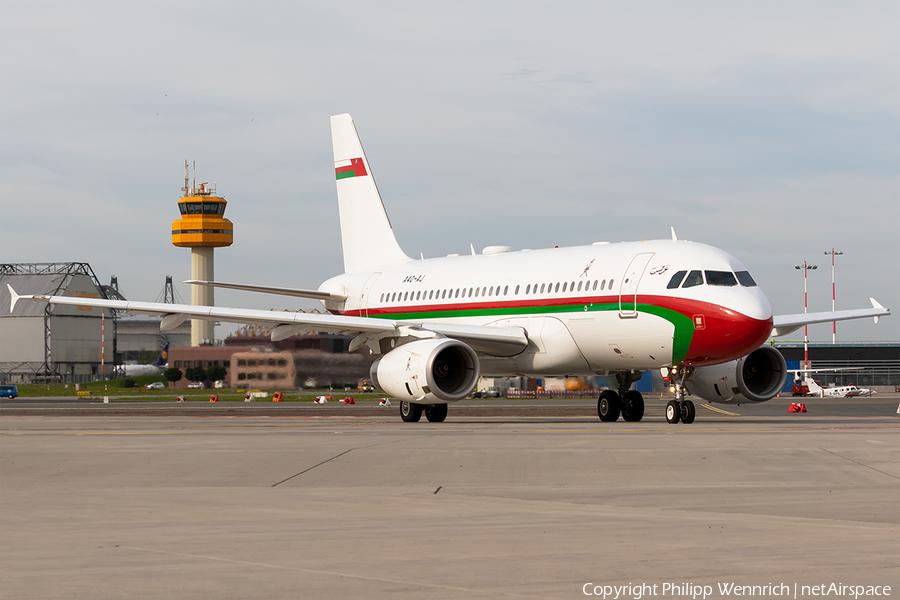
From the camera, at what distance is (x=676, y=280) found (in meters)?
23.6

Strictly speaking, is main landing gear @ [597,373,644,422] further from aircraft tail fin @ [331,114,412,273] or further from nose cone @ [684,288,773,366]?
aircraft tail fin @ [331,114,412,273]

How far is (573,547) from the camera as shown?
7484mm

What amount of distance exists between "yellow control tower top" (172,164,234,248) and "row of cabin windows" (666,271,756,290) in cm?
9620

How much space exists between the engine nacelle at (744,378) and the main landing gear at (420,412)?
260 inches

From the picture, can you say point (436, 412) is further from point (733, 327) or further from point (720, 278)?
point (733, 327)

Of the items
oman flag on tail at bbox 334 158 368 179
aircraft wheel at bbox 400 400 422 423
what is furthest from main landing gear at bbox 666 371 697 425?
oman flag on tail at bbox 334 158 368 179

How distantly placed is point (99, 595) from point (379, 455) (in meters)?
9.15

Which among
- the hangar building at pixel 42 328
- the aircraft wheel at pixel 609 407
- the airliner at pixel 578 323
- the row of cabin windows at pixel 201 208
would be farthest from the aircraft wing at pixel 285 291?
the row of cabin windows at pixel 201 208

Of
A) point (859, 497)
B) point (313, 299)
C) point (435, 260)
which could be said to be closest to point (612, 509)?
point (859, 497)

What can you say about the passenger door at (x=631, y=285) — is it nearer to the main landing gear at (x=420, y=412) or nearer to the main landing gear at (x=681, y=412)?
the main landing gear at (x=681, y=412)

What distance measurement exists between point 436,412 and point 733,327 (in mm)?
8801

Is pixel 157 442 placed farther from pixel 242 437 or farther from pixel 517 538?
pixel 517 538

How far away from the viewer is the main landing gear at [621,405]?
87.5ft

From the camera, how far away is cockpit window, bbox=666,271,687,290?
23531 millimetres
